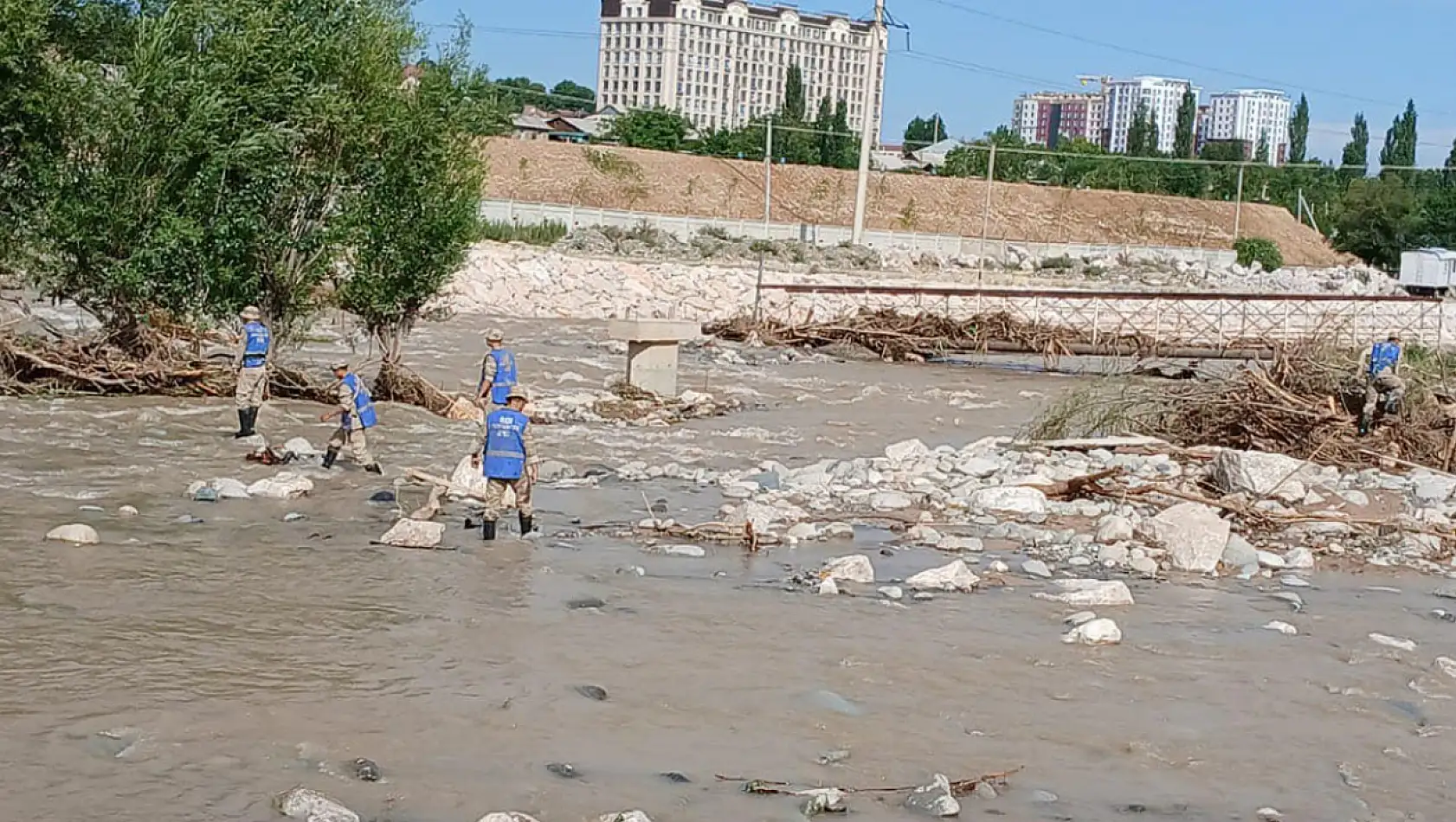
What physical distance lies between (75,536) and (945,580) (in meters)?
6.36

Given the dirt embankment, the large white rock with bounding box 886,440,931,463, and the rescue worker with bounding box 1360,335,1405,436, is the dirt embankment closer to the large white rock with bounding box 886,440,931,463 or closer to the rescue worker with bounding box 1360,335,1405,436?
the large white rock with bounding box 886,440,931,463

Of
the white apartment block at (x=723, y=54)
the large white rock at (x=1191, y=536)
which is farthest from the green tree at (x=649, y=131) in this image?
the large white rock at (x=1191, y=536)

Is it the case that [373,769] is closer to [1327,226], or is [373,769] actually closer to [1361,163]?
[1327,226]

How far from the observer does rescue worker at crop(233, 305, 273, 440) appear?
1616 centimetres

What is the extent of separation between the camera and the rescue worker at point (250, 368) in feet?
53.0

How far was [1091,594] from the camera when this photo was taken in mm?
10992

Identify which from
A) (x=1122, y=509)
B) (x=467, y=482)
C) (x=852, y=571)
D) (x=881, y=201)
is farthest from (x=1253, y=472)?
(x=881, y=201)

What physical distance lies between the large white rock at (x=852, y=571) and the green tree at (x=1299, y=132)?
113 metres

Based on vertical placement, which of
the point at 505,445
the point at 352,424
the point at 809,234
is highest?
the point at 809,234

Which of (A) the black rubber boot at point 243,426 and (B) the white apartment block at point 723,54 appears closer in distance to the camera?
(A) the black rubber boot at point 243,426

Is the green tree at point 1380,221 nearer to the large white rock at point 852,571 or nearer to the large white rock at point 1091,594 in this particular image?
the large white rock at point 1091,594

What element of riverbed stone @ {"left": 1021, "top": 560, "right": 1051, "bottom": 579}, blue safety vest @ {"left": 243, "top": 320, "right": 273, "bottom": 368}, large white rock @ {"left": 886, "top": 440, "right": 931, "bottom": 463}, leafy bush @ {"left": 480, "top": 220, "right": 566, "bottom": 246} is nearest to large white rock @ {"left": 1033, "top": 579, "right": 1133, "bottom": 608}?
riverbed stone @ {"left": 1021, "top": 560, "right": 1051, "bottom": 579}

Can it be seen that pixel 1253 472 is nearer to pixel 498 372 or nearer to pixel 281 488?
pixel 498 372

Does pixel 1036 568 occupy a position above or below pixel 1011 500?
below
